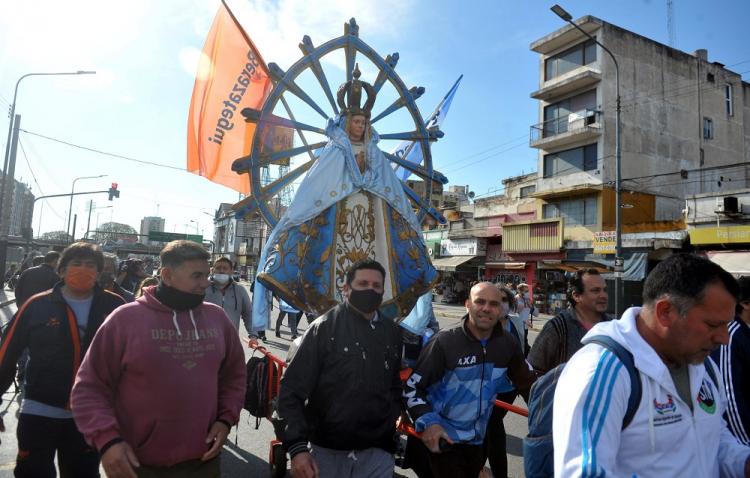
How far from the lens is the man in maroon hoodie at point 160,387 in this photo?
2232 mm

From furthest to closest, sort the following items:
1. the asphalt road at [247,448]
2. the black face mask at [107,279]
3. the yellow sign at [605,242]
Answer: the yellow sign at [605,242]
the black face mask at [107,279]
the asphalt road at [247,448]

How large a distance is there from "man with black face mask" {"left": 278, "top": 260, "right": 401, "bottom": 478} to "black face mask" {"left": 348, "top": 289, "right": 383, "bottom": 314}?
0.21 ft

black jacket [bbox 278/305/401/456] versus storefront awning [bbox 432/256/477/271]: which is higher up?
storefront awning [bbox 432/256/477/271]

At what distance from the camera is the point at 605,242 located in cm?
2180

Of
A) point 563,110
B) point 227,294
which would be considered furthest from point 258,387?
point 563,110

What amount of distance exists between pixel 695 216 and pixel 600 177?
5.09 metres

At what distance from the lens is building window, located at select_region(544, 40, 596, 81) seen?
2480cm

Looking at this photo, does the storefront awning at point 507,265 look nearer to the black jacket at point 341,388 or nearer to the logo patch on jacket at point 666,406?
the black jacket at point 341,388

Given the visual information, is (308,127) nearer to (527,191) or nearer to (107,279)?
(107,279)

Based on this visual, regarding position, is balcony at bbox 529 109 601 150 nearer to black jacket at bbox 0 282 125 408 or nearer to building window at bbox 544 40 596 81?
building window at bbox 544 40 596 81

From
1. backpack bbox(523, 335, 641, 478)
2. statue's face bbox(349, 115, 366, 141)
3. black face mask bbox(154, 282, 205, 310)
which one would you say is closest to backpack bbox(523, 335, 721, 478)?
backpack bbox(523, 335, 641, 478)

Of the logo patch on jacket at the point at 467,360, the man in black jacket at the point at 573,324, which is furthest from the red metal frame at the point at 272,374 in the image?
the man in black jacket at the point at 573,324

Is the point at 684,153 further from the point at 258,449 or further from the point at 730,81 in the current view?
the point at 258,449

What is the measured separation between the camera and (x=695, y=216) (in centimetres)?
1952
